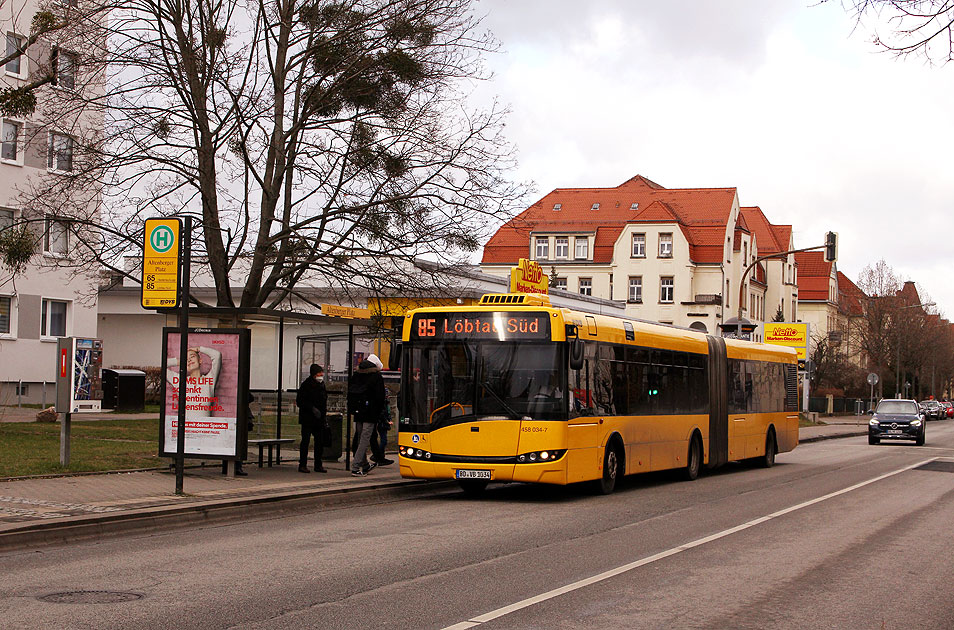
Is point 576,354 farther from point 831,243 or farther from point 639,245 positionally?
point 639,245

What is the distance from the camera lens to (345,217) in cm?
2131

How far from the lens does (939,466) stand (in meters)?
28.1

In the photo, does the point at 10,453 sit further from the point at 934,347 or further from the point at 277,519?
the point at 934,347

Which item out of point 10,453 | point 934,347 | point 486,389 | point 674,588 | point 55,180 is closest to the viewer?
point 674,588

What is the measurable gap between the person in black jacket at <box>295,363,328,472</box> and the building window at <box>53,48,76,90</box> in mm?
7257

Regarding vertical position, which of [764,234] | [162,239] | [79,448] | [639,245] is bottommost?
[79,448]

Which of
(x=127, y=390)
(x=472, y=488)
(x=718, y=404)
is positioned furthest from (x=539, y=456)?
(x=127, y=390)

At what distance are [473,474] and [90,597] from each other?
27.4 feet

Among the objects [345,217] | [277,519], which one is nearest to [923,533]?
[277,519]

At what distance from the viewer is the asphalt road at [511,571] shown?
7.67 meters

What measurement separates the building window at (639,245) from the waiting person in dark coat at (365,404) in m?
66.7

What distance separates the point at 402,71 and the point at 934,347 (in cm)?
9021

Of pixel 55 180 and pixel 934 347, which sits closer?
pixel 55 180

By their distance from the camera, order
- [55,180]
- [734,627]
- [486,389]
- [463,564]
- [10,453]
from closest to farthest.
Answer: [734,627], [463,564], [486,389], [10,453], [55,180]
